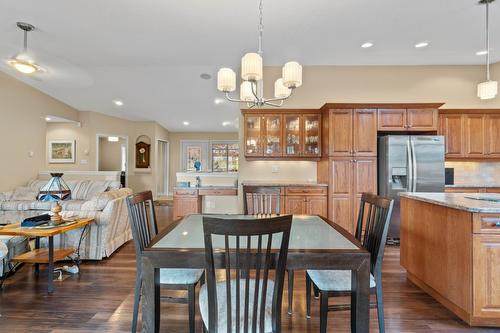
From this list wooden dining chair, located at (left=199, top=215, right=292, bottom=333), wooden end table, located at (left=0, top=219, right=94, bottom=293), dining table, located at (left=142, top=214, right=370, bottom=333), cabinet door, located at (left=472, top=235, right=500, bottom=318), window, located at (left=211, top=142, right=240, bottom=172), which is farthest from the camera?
window, located at (left=211, top=142, right=240, bottom=172)

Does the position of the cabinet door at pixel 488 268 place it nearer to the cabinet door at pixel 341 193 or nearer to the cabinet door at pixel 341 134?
the cabinet door at pixel 341 193

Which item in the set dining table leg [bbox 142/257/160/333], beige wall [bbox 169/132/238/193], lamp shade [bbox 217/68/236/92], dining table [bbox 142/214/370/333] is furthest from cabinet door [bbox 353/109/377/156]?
beige wall [bbox 169/132/238/193]

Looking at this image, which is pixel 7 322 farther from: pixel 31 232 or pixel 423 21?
pixel 423 21

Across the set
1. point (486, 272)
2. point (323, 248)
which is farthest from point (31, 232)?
point (486, 272)

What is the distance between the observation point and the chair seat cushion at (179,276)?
5.68 ft

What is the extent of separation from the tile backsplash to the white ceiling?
179 centimetres

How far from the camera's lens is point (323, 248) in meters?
1.48

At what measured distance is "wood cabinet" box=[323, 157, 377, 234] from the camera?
4059 millimetres

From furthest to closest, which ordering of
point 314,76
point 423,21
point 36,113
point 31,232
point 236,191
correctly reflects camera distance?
point 36,113 < point 236,191 < point 314,76 < point 423,21 < point 31,232

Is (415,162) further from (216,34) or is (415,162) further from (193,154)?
(193,154)

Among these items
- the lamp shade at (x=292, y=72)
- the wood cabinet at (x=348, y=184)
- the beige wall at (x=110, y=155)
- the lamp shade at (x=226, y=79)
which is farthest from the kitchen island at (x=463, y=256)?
the beige wall at (x=110, y=155)

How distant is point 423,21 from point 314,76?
5.84 feet

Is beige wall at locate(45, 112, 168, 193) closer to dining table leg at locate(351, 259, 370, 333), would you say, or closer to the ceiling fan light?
the ceiling fan light

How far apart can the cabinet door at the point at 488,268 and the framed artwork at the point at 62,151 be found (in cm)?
886
